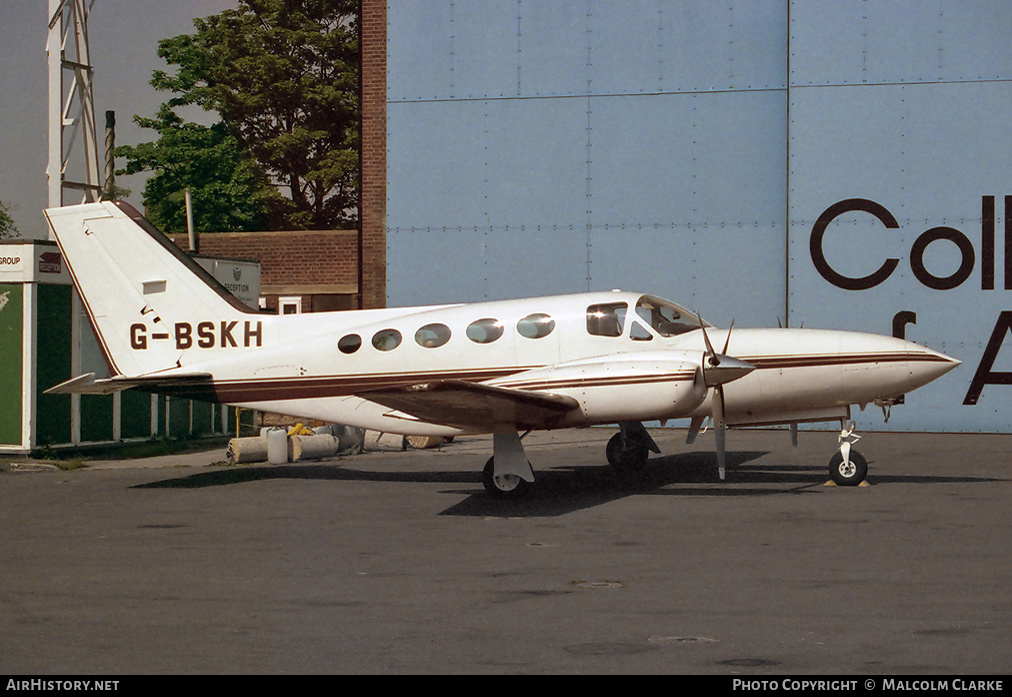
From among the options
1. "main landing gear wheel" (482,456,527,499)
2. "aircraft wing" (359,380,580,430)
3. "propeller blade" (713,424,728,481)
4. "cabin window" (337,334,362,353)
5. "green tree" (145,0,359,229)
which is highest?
"green tree" (145,0,359,229)

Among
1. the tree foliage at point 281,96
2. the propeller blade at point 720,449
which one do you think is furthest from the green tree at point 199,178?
the propeller blade at point 720,449

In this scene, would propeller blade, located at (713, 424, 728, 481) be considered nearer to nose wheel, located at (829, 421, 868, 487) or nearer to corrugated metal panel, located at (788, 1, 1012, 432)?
nose wheel, located at (829, 421, 868, 487)

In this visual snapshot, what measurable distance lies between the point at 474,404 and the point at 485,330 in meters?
2.57

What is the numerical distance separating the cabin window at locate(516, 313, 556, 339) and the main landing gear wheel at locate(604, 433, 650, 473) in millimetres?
2472

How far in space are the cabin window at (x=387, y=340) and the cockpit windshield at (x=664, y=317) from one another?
373 cm

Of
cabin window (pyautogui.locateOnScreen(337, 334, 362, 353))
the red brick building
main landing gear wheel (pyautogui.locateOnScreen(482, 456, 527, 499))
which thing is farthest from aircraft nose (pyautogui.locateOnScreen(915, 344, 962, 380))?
the red brick building

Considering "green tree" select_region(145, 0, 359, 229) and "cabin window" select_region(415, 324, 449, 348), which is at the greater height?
"green tree" select_region(145, 0, 359, 229)

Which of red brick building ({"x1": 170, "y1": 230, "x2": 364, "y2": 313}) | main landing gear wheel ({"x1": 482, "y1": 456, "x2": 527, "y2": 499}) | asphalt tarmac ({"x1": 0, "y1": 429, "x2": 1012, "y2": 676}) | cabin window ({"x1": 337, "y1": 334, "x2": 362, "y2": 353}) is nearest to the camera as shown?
asphalt tarmac ({"x1": 0, "y1": 429, "x2": 1012, "y2": 676})

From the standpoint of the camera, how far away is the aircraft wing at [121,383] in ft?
55.3

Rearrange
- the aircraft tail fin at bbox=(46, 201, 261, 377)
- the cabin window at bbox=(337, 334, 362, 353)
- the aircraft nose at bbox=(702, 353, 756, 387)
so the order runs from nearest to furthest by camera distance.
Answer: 1. the aircraft nose at bbox=(702, 353, 756, 387)
2. the cabin window at bbox=(337, 334, 362, 353)
3. the aircraft tail fin at bbox=(46, 201, 261, 377)

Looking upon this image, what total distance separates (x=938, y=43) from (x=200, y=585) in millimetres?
22398

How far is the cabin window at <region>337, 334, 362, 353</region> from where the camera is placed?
17219mm

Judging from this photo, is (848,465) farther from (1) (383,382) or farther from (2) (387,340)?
(2) (387,340)

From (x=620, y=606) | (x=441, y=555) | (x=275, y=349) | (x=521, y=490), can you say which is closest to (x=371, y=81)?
(x=275, y=349)
